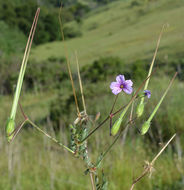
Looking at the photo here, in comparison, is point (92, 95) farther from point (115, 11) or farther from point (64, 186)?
point (115, 11)

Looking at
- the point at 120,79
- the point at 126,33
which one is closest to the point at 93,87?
the point at 120,79

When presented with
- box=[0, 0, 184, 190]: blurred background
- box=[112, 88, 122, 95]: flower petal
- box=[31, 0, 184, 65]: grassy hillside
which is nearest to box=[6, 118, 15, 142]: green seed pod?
box=[0, 0, 184, 190]: blurred background

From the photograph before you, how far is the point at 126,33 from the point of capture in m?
38.2

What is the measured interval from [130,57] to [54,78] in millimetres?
6323

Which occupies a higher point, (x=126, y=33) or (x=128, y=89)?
(x=126, y=33)

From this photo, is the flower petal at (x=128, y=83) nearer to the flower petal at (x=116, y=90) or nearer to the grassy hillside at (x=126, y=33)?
the flower petal at (x=116, y=90)

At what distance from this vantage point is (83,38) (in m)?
43.9

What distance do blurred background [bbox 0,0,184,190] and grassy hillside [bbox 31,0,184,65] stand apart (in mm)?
125

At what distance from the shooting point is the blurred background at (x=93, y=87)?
14.2ft

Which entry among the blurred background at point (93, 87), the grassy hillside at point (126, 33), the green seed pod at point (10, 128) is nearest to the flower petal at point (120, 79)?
the blurred background at point (93, 87)

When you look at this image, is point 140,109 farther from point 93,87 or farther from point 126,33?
point 126,33

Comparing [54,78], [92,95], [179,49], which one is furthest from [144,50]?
[92,95]

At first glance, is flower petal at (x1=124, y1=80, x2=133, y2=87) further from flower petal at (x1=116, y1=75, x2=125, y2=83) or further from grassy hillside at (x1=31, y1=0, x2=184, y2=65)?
grassy hillside at (x1=31, y1=0, x2=184, y2=65)

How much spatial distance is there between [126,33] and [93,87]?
2755 cm
